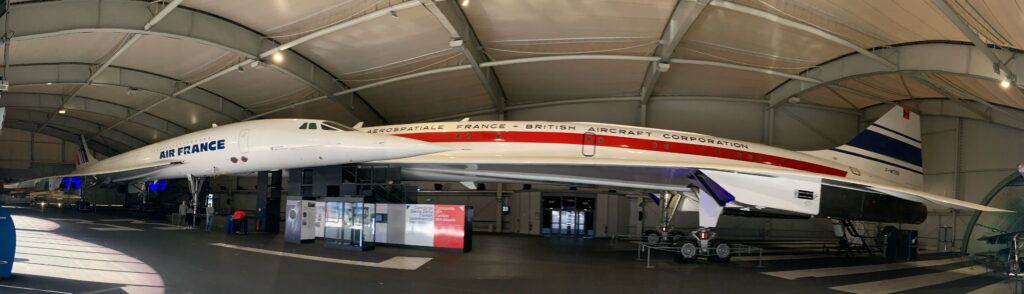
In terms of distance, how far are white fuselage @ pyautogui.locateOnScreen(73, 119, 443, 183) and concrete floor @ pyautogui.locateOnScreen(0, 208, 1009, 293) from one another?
1.91 m

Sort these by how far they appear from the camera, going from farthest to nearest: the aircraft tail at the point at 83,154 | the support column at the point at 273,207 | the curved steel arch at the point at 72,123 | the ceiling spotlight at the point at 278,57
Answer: the curved steel arch at the point at 72,123, the aircraft tail at the point at 83,154, the support column at the point at 273,207, the ceiling spotlight at the point at 278,57

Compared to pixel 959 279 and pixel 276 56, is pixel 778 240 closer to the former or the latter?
pixel 959 279

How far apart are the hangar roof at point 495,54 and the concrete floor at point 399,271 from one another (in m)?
4.81

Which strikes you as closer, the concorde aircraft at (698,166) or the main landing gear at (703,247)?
the concorde aircraft at (698,166)

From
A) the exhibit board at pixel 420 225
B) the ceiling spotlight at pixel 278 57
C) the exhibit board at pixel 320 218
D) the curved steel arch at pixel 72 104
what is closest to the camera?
the exhibit board at pixel 420 225

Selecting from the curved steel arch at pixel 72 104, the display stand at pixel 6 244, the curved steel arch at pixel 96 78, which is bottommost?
the display stand at pixel 6 244

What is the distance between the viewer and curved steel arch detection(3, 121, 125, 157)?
3569 cm

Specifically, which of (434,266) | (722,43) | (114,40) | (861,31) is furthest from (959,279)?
(114,40)

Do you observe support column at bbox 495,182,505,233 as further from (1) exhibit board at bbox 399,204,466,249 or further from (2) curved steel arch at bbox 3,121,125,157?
(2) curved steel arch at bbox 3,121,125,157

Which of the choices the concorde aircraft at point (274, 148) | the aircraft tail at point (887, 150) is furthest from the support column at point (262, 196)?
the aircraft tail at point (887, 150)

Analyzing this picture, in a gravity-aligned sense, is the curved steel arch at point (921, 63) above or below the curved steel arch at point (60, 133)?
above

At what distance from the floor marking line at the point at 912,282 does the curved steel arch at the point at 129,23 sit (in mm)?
11855

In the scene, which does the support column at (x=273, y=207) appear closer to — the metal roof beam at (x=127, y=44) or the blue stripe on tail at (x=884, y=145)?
the metal roof beam at (x=127, y=44)

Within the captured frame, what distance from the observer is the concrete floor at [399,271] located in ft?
27.1
